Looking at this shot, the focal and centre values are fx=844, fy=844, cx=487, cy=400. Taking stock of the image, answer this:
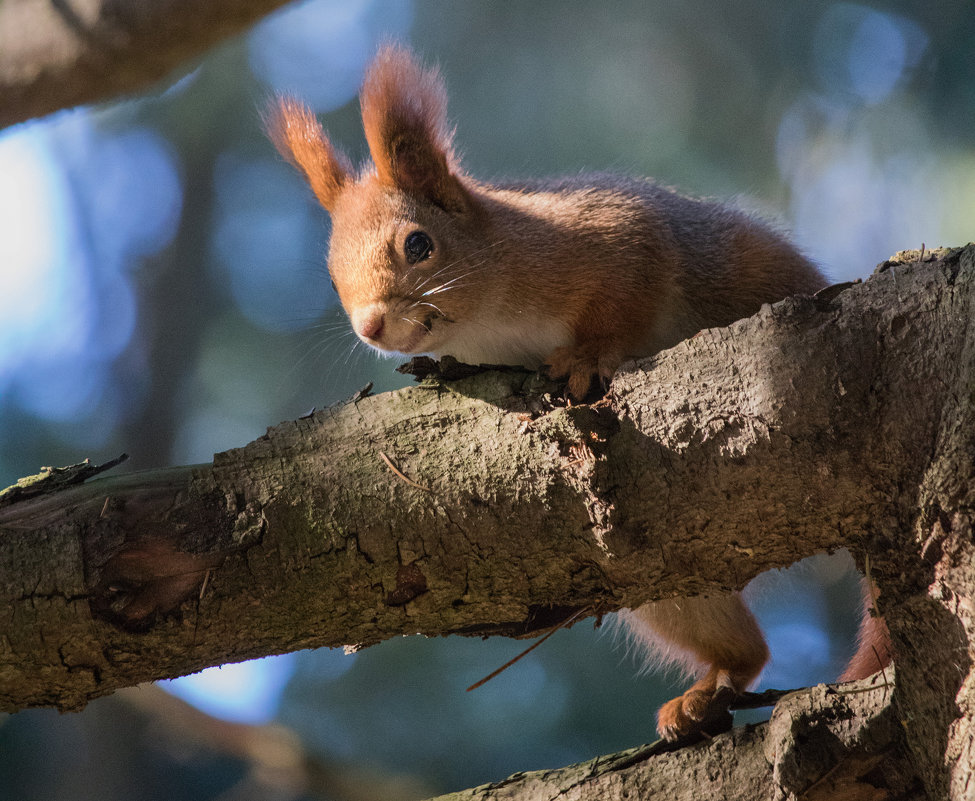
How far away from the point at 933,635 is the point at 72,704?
3.63 feet

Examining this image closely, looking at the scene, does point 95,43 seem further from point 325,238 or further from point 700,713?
point 700,713

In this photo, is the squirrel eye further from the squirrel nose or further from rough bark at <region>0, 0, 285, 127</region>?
rough bark at <region>0, 0, 285, 127</region>

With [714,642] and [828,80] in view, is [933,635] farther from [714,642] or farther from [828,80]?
[828,80]

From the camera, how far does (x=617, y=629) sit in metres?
2.03

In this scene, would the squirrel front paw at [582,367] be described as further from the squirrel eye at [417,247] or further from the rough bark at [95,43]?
the rough bark at [95,43]

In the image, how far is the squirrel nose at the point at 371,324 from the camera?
1.56m

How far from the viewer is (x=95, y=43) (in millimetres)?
1756

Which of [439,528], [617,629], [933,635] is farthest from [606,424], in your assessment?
[617,629]

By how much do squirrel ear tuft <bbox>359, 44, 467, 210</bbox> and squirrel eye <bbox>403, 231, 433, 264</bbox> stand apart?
14cm

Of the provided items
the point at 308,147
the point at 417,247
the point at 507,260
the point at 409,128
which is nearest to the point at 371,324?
the point at 417,247

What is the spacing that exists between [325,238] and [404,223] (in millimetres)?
971

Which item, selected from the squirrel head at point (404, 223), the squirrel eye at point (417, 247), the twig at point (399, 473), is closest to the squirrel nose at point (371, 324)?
the squirrel head at point (404, 223)

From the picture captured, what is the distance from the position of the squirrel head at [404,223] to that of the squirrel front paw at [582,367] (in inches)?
11.8

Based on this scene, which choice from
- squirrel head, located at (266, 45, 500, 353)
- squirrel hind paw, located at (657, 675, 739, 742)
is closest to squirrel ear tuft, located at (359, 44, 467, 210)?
squirrel head, located at (266, 45, 500, 353)
